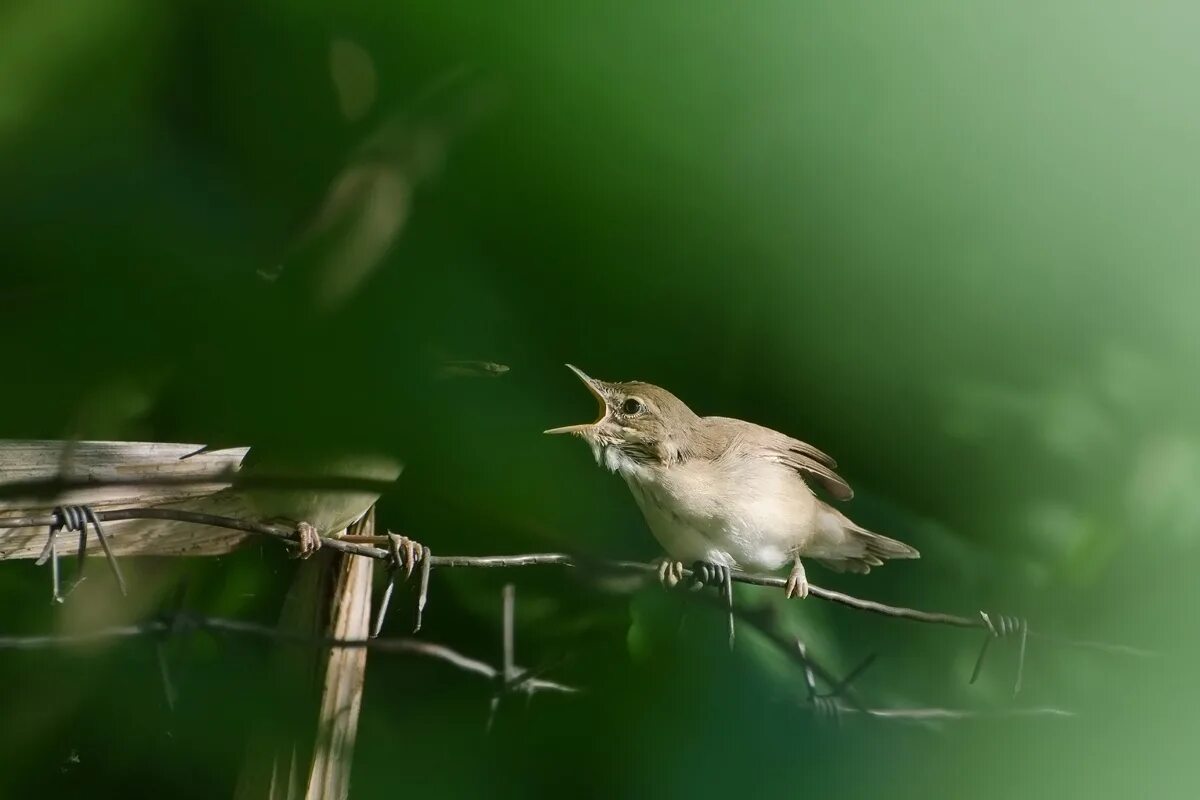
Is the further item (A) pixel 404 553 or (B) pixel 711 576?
(B) pixel 711 576

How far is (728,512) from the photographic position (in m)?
1.34

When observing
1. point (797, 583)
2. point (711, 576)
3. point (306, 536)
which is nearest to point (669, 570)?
point (711, 576)

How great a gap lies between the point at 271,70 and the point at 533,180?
31cm

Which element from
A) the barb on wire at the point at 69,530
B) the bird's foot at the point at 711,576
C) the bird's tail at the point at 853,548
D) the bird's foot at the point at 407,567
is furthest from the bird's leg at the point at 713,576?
the barb on wire at the point at 69,530

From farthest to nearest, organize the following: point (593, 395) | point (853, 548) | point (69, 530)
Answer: point (853, 548) < point (593, 395) < point (69, 530)

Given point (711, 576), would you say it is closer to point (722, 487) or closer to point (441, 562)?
point (722, 487)

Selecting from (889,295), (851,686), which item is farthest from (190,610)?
(889,295)

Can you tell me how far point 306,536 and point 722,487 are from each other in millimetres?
487

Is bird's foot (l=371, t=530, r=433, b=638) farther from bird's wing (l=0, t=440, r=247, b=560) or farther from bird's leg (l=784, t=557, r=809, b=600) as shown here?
bird's leg (l=784, t=557, r=809, b=600)

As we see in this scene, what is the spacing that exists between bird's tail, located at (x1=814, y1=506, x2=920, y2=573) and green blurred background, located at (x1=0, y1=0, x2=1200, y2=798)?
0.08 feet

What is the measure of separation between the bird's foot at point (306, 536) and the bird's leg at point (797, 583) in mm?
576

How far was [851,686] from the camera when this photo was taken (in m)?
1.41

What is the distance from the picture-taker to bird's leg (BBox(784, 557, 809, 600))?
1382 mm

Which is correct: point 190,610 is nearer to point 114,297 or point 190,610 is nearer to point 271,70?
point 114,297
